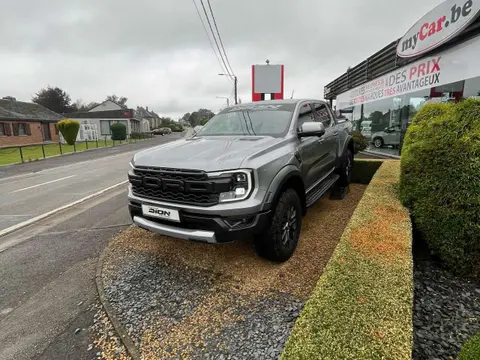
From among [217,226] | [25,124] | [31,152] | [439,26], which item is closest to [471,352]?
[217,226]

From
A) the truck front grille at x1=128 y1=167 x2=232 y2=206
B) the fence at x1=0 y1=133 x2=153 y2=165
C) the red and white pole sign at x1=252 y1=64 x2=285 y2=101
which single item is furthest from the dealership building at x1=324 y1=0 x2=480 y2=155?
the fence at x1=0 y1=133 x2=153 y2=165

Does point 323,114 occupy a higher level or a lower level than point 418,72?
lower

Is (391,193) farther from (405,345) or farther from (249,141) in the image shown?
(405,345)

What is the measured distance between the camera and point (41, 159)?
57.0 ft

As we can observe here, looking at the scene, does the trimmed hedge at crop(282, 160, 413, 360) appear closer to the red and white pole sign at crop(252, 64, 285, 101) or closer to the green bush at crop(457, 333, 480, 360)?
the green bush at crop(457, 333, 480, 360)

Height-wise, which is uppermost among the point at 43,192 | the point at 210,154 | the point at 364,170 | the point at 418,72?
the point at 418,72

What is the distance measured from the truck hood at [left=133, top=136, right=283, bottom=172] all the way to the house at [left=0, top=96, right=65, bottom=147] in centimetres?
3017


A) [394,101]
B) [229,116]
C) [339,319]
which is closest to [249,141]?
[229,116]

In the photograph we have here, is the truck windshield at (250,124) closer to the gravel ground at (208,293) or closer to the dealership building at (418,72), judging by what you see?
the gravel ground at (208,293)

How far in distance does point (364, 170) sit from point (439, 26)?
11.8ft

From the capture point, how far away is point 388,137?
10.9m

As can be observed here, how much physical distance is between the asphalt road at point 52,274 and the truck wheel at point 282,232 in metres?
1.69

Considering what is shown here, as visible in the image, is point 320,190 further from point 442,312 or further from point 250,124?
point 442,312

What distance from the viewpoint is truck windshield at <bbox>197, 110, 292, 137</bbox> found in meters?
3.75
